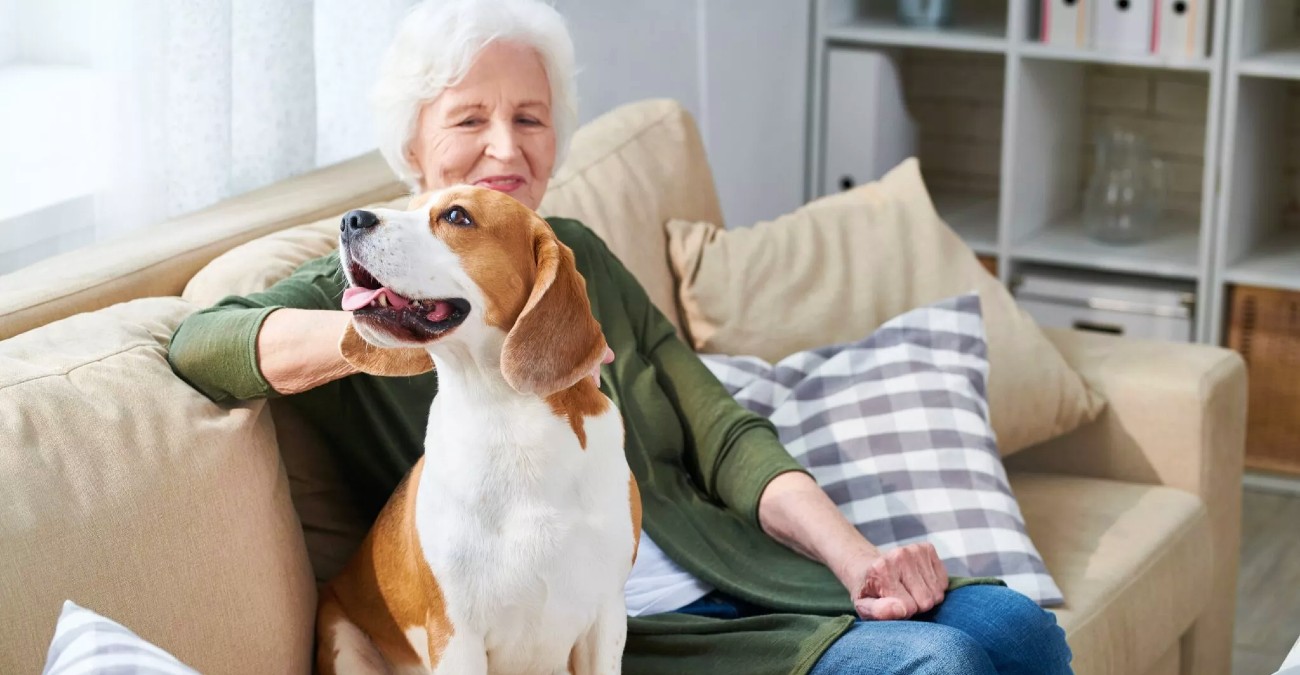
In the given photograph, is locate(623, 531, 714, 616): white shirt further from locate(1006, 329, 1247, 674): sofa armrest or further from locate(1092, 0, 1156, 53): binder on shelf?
locate(1092, 0, 1156, 53): binder on shelf

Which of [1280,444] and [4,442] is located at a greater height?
[4,442]

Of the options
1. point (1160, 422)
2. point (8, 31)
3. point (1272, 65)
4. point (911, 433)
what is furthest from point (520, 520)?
point (1272, 65)

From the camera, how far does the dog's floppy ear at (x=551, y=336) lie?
1126mm

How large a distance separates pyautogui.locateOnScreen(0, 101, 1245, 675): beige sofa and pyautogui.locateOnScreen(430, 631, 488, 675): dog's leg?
10.6 inches

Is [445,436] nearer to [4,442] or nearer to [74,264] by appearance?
[4,442]

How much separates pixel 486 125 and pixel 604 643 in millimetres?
627

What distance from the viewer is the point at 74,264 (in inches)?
65.7

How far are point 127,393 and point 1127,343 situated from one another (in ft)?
5.01

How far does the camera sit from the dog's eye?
3.70ft

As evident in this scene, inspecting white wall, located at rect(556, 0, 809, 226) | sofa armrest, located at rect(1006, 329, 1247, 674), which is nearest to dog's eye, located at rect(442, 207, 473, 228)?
sofa armrest, located at rect(1006, 329, 1247, 674)

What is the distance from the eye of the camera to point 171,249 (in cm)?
174

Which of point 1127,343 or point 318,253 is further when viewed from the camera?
point 1127,343

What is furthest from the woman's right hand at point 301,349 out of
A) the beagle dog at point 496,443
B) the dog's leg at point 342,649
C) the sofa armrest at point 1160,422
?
the sofa armrest at point 1160,422

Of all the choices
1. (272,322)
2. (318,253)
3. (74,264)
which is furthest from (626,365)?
(74,264)
